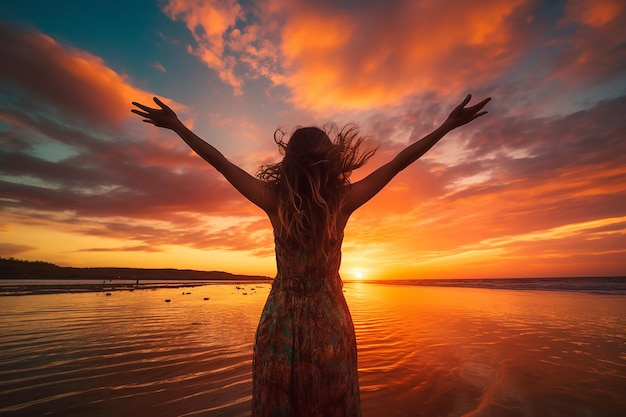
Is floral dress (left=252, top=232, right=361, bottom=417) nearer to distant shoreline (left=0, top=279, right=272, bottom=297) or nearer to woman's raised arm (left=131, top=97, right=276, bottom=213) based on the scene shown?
woman's raised arm (left=131, top=97, right=276, bottom=213)

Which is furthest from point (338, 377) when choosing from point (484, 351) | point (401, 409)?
point (484, 351)

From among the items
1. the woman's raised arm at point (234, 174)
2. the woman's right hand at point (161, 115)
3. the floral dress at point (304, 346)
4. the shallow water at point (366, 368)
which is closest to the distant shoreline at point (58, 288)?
the shallow water at point (366, 368)

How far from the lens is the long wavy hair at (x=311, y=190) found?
6.63 feet

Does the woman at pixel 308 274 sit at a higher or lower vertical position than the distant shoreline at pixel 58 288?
higher

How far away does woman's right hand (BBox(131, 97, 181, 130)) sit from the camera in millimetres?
2311

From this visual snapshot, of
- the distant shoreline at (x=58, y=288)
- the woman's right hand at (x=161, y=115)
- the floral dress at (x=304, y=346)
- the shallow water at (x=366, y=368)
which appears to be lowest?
the shallow water at (x=366, y=368)

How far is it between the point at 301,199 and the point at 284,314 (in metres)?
0.83

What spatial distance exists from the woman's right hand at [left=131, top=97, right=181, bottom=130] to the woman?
24 centimetres

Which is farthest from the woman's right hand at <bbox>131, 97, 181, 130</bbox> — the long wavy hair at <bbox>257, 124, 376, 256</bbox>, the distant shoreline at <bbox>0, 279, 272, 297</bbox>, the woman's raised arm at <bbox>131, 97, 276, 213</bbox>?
the distant shoreline at <bbox>0, 279, 272, 297</bbox>

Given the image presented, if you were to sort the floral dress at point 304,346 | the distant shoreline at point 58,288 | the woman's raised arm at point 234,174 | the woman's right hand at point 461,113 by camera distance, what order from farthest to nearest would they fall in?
the distant shoreline at point 58,288 → the woman's right hand at point 461,113 → the woman's raised arm at point 234,174 → the floral dress at point 304,346

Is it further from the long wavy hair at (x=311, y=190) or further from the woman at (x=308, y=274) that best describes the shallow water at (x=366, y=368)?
the long wavy hair at (x=311, y=190)

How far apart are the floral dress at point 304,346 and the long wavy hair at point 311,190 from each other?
5.3 inches

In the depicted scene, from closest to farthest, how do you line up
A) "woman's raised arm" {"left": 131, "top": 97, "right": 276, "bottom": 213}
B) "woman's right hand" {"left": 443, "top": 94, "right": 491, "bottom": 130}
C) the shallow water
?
"woman's raised arm" {"left": 131, "top": 97, "right": 276, "bottom": 213} < "woman's right hand" {"left": 443, "top": 94, "right": 491, "bottom": 130} < the shallow water

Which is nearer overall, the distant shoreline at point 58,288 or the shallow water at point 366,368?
the shallow water at point 366,368
